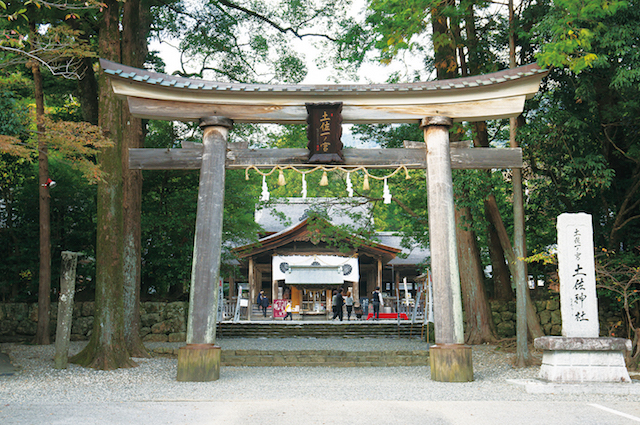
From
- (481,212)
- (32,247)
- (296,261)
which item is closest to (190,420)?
(481,212)

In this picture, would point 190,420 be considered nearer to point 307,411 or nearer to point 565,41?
point 307,411

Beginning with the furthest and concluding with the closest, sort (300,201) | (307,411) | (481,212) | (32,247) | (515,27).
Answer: (300,201) < (32,247) < (481,212) < (515,27) < (307,411)

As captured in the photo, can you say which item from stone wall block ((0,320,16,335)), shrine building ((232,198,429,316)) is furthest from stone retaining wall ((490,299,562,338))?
stone wall block ((0,320,16,335))

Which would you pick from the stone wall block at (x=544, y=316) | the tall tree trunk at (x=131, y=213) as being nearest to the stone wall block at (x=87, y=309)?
the tall tree trunk at (x=131, y=213)

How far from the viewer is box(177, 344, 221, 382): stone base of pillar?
6.73m

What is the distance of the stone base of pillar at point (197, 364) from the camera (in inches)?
265

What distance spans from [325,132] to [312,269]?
14.4 metres

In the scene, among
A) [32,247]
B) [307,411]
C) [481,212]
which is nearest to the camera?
[307,411]

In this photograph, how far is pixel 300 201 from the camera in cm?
2745

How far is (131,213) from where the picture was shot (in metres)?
10.1

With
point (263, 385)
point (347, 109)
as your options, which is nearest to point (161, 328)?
point (263, 385)

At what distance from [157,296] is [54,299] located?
287cm

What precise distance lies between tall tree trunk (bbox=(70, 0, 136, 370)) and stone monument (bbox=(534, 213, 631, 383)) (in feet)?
21.2

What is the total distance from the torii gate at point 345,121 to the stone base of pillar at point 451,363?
0.02 meters
